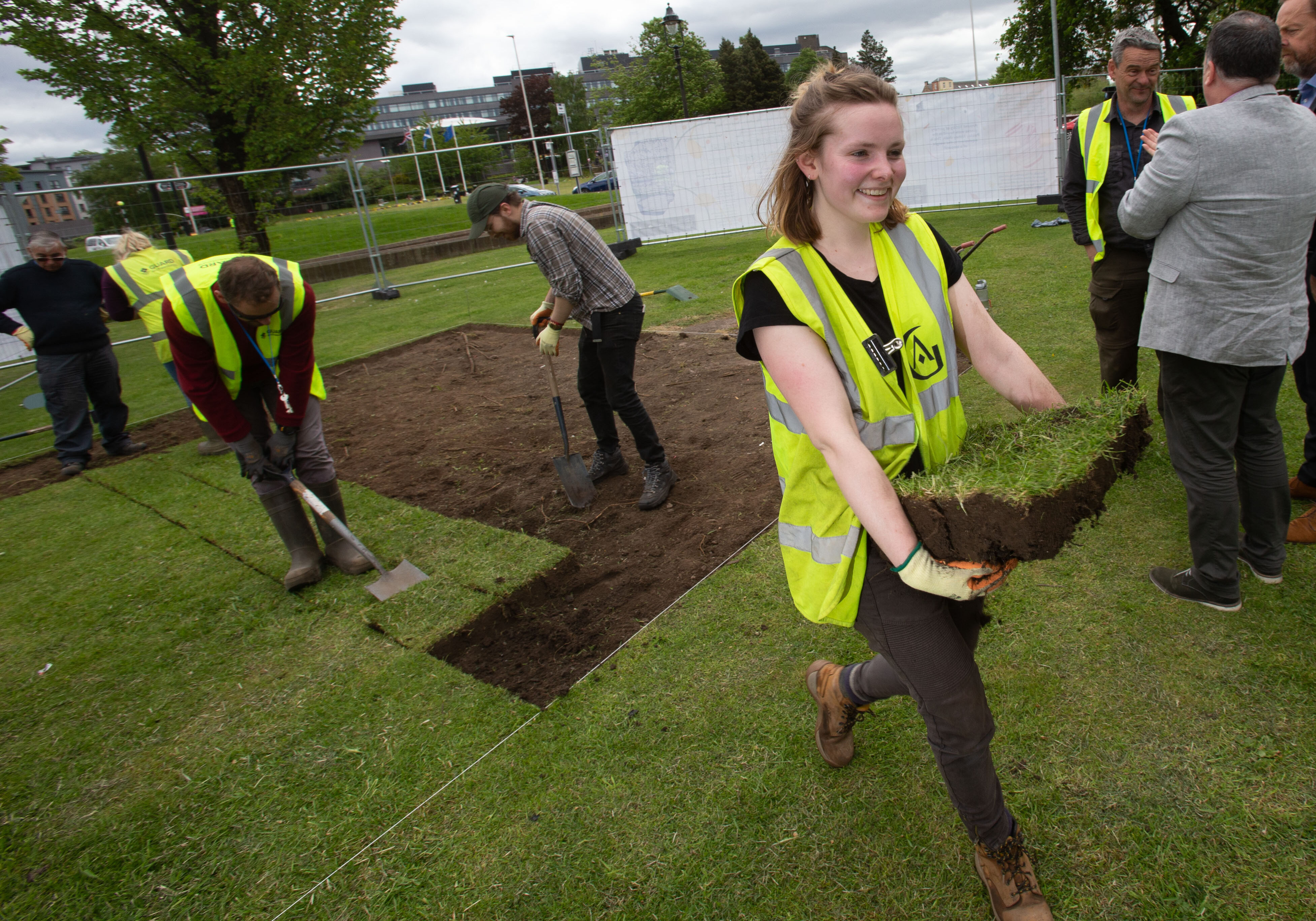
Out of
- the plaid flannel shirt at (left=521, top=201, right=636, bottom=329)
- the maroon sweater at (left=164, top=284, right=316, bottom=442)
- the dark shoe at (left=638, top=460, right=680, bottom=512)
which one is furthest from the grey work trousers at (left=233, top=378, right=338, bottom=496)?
the dark shoe at (left=638, top=460, right=680, bottom=512)

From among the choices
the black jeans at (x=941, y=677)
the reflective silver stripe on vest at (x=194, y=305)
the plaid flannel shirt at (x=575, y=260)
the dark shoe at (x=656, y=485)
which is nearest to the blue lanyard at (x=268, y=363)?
the reflective silver stripe on vest at (x=194, y=305)

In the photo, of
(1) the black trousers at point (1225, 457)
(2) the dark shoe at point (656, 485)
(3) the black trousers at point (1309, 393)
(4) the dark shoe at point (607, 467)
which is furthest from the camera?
(4) the dark shoe at point (607, 467)

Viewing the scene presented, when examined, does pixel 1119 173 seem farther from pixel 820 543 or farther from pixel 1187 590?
pixel 820 543

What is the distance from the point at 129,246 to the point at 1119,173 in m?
7.53

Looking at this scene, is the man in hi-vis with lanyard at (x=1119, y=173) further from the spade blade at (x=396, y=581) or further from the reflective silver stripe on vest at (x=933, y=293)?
the spade blade at (x=396, y=581)

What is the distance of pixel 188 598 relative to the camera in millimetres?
4234

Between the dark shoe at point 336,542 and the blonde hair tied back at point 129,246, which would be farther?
the blonde hair tied back at point 129,246

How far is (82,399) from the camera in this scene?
22.1 ft

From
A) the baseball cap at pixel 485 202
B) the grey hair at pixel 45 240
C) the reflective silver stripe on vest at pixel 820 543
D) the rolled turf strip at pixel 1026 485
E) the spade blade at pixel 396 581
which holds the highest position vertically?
the grey hair at pixel 45 240

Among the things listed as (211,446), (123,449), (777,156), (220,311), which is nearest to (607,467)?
(220,311)

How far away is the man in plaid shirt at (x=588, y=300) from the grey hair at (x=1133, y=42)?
2679 mm

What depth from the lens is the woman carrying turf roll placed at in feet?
5.29

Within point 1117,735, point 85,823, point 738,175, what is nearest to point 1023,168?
point 738,175

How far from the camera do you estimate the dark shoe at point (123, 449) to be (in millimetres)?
7012
